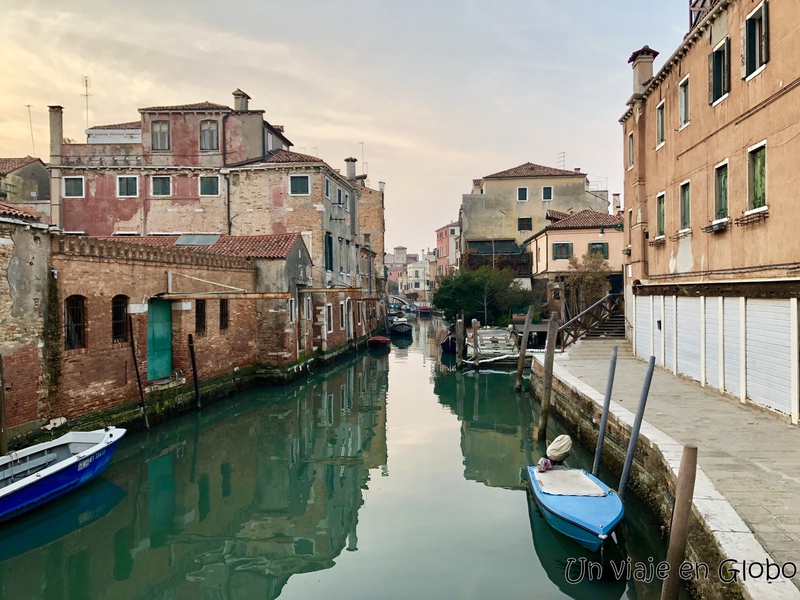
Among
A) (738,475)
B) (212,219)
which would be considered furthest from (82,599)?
(212,219)

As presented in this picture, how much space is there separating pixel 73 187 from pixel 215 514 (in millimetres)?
21125

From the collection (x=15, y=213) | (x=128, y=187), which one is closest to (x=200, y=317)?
(x=15, y=213)

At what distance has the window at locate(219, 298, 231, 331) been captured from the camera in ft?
55.6

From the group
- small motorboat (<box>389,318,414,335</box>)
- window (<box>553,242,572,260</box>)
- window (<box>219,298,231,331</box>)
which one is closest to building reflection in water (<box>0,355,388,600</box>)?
window (<box>219,298,231,331</box>)

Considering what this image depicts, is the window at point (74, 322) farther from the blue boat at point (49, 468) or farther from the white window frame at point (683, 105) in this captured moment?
the white window frame at point (683, 105)

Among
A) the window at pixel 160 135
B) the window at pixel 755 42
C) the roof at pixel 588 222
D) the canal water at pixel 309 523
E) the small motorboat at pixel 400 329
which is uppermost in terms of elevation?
the window at pixel 160 135

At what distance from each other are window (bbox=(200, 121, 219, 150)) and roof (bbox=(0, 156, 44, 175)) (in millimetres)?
8770

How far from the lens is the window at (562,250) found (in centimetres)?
2834

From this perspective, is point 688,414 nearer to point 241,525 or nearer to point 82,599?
point 241,525

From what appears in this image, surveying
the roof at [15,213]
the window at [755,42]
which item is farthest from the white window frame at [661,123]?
the roof at [15,213]

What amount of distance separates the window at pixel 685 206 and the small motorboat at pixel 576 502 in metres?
7.13

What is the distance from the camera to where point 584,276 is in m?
24.5

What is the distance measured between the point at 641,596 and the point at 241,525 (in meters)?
4.94

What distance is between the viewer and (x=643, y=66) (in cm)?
1611
